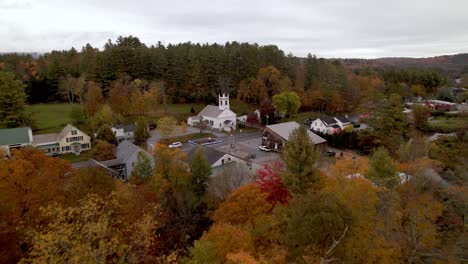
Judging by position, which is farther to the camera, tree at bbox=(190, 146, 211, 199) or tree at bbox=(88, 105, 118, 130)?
tree at bbox=(88, 105, 118, 130)

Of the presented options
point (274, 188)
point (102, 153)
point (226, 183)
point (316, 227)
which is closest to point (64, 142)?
point (102, 153)

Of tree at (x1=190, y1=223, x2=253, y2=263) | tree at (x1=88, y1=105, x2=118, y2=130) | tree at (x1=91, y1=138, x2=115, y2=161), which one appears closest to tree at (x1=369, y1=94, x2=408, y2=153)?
tree at (x1=190, y1=223, x2=253, y2=263)

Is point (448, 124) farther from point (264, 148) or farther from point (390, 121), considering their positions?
point (264, 148)

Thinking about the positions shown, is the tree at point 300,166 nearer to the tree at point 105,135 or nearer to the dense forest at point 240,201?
the dense forest at point 240,201

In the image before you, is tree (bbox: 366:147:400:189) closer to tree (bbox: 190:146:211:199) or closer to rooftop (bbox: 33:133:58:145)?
tree (bbox: 190:146:211:199)

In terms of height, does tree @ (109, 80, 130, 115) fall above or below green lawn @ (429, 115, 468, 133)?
above

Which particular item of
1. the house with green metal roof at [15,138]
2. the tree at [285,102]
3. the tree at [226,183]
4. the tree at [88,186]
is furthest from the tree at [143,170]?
the tree at [285,102]

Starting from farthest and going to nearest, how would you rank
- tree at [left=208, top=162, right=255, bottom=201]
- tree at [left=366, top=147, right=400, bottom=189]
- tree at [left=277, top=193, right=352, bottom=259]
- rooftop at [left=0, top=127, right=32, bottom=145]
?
1. rooftop at [left=0, top=127, right=32, bottom=145]
2. tree at [left=208, top=162, right=255, bottom=201]
3. tree at [left=366, top=147, right=400, bottom=189]
4. tree at [left=277, top=193, right=352, bottom=259]

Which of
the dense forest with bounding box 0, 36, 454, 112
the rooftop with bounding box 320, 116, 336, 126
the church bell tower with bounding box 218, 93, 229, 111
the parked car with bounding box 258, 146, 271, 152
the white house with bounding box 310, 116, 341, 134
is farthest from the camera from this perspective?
the dense forest with bounding box 0, 36, 454, 112
